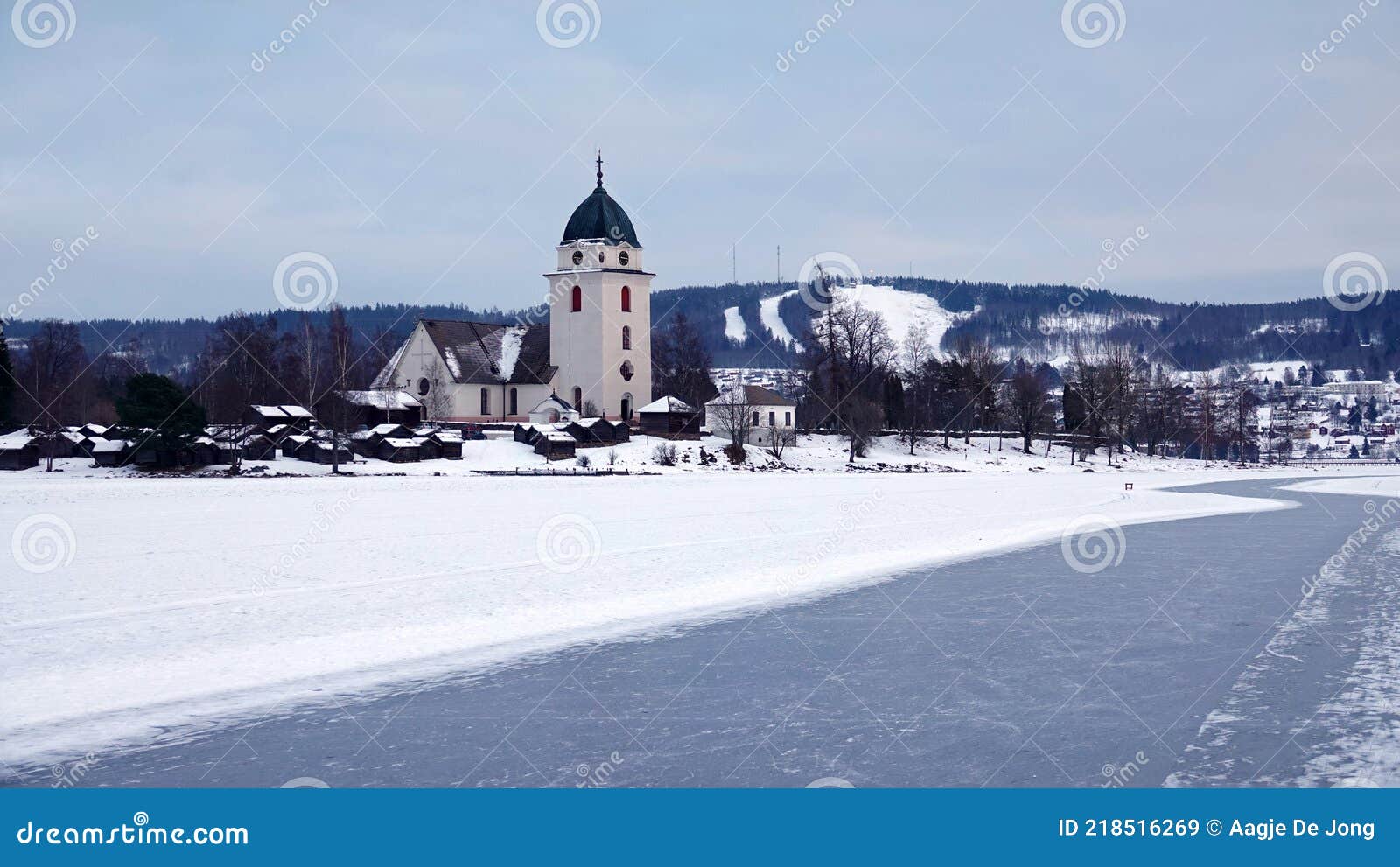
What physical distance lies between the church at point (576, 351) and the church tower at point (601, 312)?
0.20 ft

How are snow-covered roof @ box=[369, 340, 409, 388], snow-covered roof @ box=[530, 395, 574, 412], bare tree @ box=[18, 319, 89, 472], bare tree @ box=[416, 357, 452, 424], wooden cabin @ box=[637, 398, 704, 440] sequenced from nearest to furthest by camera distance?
bare tree @ box=[18, 319, 89, 472]
snow-covered roof @ box=[530, 395, 574, 412]
wooden cabin @ box=[637, 398, 704, 440]
bare tree @ box=[416, 357, 452, 424]
snow-covered roof @ box=[369, 340, 409, 388]

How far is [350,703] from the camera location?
11.4m

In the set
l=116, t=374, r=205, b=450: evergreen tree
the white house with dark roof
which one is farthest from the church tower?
l=116, t=374, r=205, b=450: evergreen tree

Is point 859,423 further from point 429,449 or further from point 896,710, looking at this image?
point 896,710

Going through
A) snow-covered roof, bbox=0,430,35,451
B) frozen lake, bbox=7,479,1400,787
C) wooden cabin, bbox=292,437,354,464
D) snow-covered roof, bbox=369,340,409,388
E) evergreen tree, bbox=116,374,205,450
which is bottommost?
frozen lake, bbox=7,479,1400,787

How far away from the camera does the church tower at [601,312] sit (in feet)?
274

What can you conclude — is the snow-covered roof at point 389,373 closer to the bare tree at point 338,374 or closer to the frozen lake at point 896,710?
Answer: the bare tree at point 338,374

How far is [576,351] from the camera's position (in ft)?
277

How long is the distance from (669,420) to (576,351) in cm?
1050

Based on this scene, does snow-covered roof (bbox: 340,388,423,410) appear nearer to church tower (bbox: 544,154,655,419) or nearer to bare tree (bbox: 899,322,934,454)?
church tower (bbox: 544,154,655,419)

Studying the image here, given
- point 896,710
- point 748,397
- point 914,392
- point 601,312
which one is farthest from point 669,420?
point 896,710

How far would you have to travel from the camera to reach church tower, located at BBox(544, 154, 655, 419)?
83562mm

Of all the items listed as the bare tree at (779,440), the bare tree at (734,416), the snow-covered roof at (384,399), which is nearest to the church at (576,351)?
the snow-covered roof at (384,399)

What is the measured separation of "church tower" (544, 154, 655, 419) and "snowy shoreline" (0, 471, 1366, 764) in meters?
43.5
